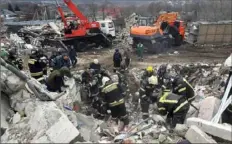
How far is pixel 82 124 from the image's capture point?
21.6ft

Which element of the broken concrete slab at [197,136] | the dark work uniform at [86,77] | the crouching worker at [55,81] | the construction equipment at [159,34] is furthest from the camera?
the construction equipment at [159,34]

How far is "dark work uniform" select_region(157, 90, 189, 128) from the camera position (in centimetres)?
671

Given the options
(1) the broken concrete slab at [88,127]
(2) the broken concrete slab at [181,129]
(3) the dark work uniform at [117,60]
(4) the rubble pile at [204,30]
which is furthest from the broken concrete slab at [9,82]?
(4) the rubble pile at [204,30]

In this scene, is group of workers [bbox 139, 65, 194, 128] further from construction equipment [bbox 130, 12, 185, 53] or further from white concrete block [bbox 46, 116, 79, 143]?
construction equipment [bbox 130, 12, 185, 53]

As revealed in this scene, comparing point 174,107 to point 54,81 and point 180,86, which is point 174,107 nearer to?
point 180,86

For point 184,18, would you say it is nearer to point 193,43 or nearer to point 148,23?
point 148,23

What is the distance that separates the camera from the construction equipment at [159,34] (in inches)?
642

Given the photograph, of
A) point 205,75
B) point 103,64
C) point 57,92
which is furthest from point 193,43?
point 57,92

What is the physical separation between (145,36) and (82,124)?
407 inches

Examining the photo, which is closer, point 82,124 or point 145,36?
point 82,124

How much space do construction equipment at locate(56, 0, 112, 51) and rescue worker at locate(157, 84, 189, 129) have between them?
11.4m

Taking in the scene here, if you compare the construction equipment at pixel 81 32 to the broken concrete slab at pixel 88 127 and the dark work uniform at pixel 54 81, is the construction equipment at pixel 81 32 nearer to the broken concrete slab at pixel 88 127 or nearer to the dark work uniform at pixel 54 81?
the dark work uniform at pixel 54 81

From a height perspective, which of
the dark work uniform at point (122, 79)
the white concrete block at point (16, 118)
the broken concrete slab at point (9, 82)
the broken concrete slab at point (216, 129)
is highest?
the broken concrete slab at point (9, 82)

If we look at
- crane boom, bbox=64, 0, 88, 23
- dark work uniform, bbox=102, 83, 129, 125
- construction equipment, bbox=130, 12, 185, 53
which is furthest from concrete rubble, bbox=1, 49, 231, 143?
crane boom, bbox=64, 0, 88, 23
